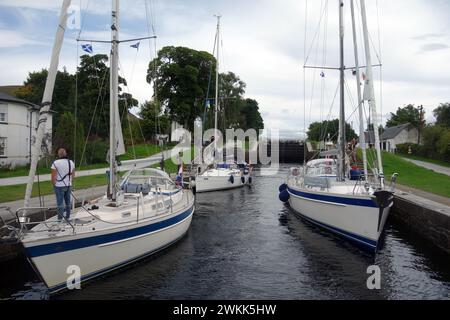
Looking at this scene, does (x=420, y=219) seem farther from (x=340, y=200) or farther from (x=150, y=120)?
(x=150, y=120)

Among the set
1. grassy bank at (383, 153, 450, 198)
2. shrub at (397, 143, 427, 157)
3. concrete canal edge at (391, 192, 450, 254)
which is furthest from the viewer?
shrub at (397, 143, 427, 157)

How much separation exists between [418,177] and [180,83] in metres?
37.7

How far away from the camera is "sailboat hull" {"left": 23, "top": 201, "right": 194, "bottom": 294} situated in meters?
8.58

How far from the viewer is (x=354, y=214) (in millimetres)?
13531

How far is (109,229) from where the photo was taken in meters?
9.91

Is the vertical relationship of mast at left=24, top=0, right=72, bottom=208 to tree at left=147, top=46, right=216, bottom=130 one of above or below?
below

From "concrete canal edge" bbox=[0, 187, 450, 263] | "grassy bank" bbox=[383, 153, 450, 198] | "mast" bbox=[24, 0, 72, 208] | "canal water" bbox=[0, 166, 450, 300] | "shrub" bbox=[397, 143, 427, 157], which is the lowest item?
"canal water" bbox=[0, 166, 450, 300]

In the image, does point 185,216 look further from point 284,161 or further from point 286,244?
point 284,161

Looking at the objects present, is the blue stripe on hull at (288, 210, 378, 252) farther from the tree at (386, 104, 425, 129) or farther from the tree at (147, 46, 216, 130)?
the tree at (386, 104, 425, 129)

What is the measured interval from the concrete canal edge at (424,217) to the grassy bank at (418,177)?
8.07 feet

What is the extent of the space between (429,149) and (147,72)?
39.8 m

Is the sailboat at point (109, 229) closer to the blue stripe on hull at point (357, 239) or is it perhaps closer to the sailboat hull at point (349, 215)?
the sailboat hull at point (349, 215)

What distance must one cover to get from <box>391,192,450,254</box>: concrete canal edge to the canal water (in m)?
0.35

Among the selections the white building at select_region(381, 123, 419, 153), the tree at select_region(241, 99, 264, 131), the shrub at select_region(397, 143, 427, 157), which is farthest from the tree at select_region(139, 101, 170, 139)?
the tree at select_region(241, 99, 264, 131)
